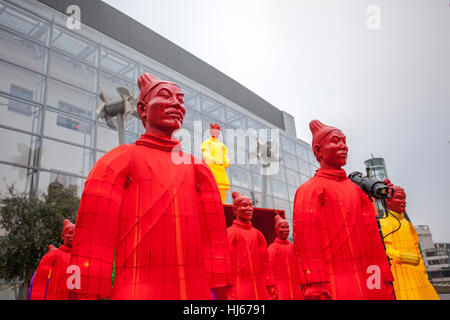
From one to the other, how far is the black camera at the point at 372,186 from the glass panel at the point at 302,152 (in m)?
19.8

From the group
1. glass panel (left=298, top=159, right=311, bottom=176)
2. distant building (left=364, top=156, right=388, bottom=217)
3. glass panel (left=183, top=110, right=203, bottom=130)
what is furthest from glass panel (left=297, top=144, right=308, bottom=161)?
distant building (left=364, top=156, right=388, bottom=217)

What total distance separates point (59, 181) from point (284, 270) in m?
8.49

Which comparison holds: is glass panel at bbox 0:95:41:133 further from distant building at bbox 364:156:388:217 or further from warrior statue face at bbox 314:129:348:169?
warrior statue face at bbox 314:129:348:169

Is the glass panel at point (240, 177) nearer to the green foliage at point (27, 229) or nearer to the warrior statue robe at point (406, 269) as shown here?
the green foliage at point (27, 229)

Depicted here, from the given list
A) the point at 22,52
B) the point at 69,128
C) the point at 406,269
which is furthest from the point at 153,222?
the point at 22,52

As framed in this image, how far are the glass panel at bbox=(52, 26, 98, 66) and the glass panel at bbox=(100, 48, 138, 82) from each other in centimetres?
40

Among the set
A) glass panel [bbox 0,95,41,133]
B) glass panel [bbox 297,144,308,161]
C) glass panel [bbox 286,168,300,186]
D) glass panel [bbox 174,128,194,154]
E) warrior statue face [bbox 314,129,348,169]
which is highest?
glass panel [bbox 297,144,308,161]

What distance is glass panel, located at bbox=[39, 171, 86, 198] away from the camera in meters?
10.5

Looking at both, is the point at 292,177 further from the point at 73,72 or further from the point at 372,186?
the point at 372,186

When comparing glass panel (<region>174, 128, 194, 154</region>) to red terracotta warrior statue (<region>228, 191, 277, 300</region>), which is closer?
glass panel (<region>174, 128, 194, 154</region>)
